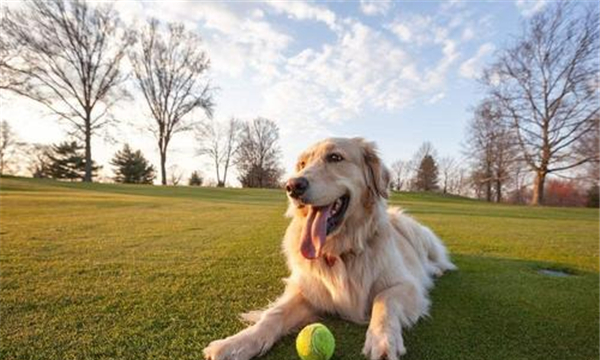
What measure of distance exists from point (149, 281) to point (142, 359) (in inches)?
65.9

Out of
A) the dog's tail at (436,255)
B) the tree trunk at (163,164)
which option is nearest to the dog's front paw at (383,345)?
the dog's tail at (436,255)

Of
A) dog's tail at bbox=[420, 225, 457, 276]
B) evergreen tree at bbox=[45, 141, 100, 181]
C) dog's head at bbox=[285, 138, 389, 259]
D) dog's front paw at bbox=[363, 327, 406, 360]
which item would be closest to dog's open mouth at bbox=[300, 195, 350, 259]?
dog's head at bbox=[285, 138, 389, 259]

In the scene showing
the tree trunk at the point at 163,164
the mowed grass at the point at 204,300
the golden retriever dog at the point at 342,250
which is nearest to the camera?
the mowed grass at the point at 204,300

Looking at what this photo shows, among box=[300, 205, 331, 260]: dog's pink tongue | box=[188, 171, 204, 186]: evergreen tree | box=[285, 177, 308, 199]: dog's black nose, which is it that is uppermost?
box=[188, 171, 204, 186]: evergreen tree

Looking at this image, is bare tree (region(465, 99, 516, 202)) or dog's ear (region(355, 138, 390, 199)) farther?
bare tree (region(465, 99, 516, 202))

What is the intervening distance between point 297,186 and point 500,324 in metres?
1.89

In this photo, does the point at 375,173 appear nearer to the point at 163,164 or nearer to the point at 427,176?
the point at 163,164

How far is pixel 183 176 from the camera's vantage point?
54.8 m

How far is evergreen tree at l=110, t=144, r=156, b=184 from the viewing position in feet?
145

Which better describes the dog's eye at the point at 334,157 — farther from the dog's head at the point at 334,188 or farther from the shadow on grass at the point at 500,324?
the shadow on grass at the point at 500,324

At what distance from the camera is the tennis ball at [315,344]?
190 cm

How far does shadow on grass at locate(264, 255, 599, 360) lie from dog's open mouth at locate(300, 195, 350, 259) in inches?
22.1

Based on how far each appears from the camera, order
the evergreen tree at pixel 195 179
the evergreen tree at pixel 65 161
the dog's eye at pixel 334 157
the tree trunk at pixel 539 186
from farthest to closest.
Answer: the evergreen tree at pixel 195 179, the evergreen tree at pixel 65 161, the tree trunk at pixel 539 186, the dog's eye at pixel 334 157

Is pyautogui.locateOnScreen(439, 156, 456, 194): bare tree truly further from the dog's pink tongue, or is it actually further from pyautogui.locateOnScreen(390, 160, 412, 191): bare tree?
the dog's pink tongue
